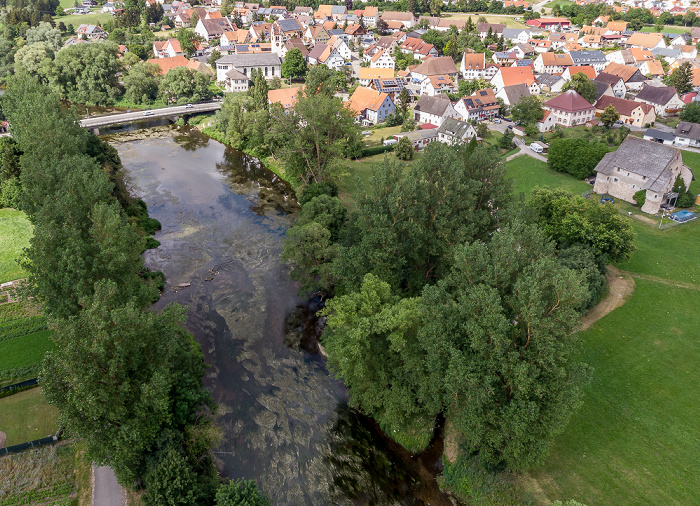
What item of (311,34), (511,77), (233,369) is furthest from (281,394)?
(311,34)

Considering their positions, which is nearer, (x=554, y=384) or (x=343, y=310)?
(x=554, y=384)

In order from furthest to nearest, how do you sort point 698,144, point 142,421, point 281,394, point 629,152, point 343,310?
point 698,144 < point 629,152 < point 281,394 < point 343,310 < point 142,421

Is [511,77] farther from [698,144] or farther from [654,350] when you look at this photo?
[654,350]

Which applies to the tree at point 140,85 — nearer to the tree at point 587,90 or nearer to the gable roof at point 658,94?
the tree at point 587,90

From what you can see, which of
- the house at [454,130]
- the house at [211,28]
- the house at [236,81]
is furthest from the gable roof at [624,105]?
the house at [211,28]

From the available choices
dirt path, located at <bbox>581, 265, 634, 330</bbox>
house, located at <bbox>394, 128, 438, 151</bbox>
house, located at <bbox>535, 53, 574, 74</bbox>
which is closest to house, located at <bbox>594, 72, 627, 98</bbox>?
house, located at <bbox>535, 53, 574, 74</bbox>

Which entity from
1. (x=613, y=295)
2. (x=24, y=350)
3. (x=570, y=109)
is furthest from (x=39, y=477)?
(x=570, y=109)

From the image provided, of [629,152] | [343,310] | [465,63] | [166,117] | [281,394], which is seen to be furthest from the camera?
[465,63]
